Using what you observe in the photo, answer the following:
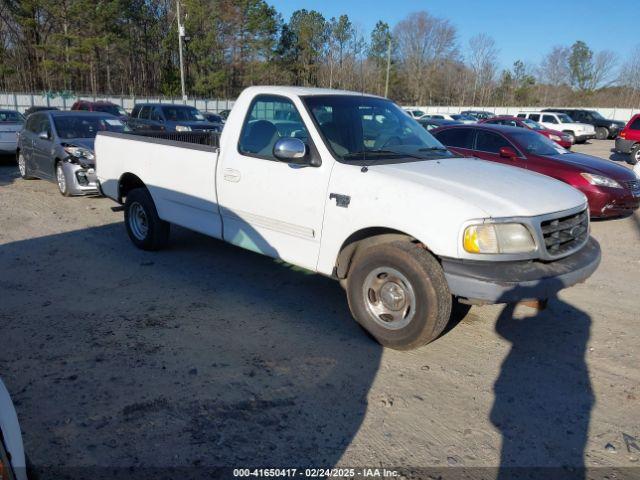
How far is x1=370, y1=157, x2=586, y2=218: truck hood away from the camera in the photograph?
3.54 metres

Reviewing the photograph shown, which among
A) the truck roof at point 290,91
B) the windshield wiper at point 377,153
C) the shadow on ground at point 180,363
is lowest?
the shadow on ground at point 180,363

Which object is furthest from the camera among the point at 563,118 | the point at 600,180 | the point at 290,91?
the point at 563,118

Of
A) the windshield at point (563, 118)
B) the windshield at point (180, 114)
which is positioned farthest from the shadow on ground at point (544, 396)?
the windshield at point (563, 118)

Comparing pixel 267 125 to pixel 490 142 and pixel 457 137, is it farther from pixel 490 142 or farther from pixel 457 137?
pixel 457 137

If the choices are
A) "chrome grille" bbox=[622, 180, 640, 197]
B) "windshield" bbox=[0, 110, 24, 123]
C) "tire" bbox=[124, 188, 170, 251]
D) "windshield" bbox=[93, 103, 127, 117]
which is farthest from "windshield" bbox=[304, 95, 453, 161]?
"windshield" bbox=[93, 103, 127, 117]

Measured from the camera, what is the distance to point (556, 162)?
885cm

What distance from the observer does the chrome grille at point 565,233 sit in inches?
145

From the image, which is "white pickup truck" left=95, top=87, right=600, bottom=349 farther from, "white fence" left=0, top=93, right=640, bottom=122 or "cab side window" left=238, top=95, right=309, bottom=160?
"white fence" left=0, top=93, right=640, bottom=122

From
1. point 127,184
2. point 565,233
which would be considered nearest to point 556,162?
point 565,233

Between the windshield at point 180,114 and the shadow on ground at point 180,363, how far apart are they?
14248 mm

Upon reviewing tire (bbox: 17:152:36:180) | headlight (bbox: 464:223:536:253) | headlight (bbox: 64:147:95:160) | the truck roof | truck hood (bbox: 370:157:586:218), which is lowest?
tire (bbox: 17:152:36:180)

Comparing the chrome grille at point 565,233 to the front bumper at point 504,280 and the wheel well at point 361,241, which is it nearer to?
the front bumper at point 504,280

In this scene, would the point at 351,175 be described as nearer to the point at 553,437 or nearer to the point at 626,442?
the point at 553,437

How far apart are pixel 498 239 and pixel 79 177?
337 inches
